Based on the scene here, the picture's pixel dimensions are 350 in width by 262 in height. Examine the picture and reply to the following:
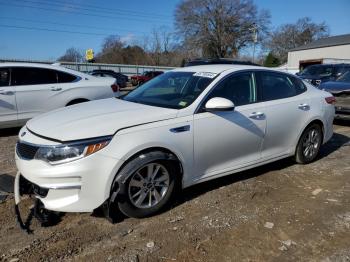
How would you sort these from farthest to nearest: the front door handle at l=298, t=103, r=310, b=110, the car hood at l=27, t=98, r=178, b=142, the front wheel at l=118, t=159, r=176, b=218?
the front door handle at l=298, t=103, r=310, b=110 < the front wheel at l=118, t=159, r=176, b=218 < the car hood at l=27, t=98, r=178, b=142

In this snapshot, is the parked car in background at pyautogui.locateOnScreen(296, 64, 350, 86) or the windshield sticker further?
the parked car in background at pyautogui.locateOnScreen(296, 64, 350, 86)

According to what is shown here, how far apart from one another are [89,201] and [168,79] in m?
2.20

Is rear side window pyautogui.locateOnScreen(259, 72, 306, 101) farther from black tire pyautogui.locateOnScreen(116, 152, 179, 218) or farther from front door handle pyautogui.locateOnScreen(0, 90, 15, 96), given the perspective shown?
front door handle pyautogui.locateOnScreen(0, 90, 15, 96)

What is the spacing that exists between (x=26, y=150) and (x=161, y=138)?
1333mm

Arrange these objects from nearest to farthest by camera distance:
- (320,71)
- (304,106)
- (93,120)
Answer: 1. (93,120)
2. (304,106)
3. (320,71)

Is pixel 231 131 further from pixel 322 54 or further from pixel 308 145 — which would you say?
pixel 322 54

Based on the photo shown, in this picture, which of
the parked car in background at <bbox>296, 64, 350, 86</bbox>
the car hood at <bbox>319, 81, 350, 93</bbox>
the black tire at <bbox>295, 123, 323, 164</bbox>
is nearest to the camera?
the black tire at <bbox>295, 123, 323, 164</bbox>

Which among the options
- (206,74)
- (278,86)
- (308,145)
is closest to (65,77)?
(206,74)

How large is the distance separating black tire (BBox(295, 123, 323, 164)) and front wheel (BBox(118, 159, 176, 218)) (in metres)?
2.51

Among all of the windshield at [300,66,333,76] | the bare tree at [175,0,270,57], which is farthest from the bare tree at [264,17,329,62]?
the windshield at [300,66,333,76]

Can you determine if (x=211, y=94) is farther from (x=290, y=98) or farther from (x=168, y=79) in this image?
(x=290, y=98)

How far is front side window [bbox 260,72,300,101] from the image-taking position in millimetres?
4965

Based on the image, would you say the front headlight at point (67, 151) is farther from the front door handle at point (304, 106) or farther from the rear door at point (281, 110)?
the front door handle at point (304, 106)

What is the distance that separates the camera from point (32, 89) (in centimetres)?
750
